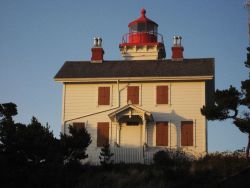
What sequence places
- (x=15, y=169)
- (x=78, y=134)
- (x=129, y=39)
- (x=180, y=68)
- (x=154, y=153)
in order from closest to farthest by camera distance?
(x=15, y=169), (x=78, y=134), (x=154, y=153), (x=180, y=68), (x=129, y=39)

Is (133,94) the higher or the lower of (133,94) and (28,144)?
the higher

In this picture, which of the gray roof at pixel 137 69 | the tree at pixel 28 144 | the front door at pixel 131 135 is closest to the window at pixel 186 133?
the front door at pixel 131 135

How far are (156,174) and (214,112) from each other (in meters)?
4.20

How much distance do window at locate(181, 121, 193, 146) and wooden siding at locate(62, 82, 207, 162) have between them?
17 cm

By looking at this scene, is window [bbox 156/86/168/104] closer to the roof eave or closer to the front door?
the roof eave

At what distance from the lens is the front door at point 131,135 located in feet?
101

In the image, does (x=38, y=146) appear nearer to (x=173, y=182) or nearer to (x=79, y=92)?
(x=173, y=182)

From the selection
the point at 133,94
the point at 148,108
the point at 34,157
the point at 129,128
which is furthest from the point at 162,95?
the point at 34,157

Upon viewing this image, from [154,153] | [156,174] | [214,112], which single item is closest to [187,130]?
[154,153]

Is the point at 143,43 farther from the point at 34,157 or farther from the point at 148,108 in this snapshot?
the point at 34,157

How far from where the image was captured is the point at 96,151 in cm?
3042

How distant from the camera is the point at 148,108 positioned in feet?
102

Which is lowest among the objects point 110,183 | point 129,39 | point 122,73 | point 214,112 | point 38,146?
point 110,183

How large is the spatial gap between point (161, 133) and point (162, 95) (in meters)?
2.17
